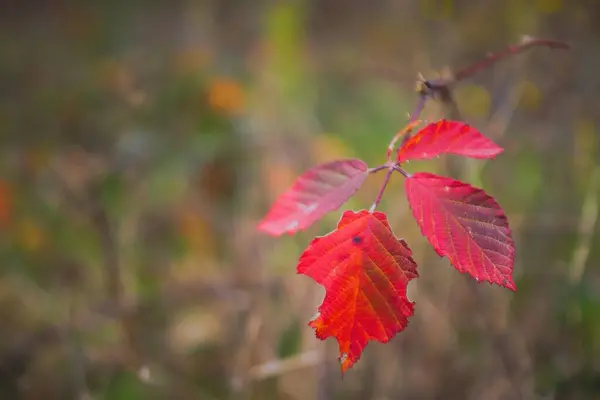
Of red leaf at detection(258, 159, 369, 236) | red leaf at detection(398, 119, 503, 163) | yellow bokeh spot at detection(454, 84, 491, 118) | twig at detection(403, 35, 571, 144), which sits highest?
yellow bokeh spot at detection(454, 84, 491, 118)

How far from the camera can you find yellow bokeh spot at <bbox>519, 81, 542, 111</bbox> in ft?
3.75

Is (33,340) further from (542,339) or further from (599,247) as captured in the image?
(599,247)

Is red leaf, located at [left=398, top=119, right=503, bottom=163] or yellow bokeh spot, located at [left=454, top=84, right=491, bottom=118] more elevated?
yellow bokeh spot, located at [left=454, top=84, right=491, bottom=118]

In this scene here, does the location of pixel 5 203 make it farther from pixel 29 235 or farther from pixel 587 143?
pixel 587 143

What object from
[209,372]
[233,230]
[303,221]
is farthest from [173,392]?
[303,221]

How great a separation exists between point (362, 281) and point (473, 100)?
3.91 feet

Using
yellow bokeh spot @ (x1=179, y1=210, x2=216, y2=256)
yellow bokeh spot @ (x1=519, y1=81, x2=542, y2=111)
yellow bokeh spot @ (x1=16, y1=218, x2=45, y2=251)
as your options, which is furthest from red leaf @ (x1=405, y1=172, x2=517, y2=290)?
yellow bokeh spot @ (x1=16, y1=218, x2=45, y2=251)

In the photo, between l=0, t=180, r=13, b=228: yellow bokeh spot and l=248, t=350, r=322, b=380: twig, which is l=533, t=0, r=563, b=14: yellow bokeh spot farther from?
l=0, t=180, r=13, b=228: yellow bokeh spot

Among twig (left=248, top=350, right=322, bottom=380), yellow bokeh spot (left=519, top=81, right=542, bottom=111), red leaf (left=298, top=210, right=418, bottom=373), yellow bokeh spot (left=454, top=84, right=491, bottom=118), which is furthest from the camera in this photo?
Result: yellow bokeh spot (left=454, top=84, right=491, bottom=118)

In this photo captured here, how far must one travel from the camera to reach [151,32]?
7.95 feet

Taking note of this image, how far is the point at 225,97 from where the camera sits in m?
1.61

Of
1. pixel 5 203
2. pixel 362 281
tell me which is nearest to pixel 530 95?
pixel 362 281

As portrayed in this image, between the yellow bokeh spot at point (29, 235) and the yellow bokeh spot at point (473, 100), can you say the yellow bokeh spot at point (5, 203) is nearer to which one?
the yellow bokeh spot at point (29, 235)

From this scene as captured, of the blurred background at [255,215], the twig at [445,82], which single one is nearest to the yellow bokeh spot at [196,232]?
the blurred background at [255,215]
